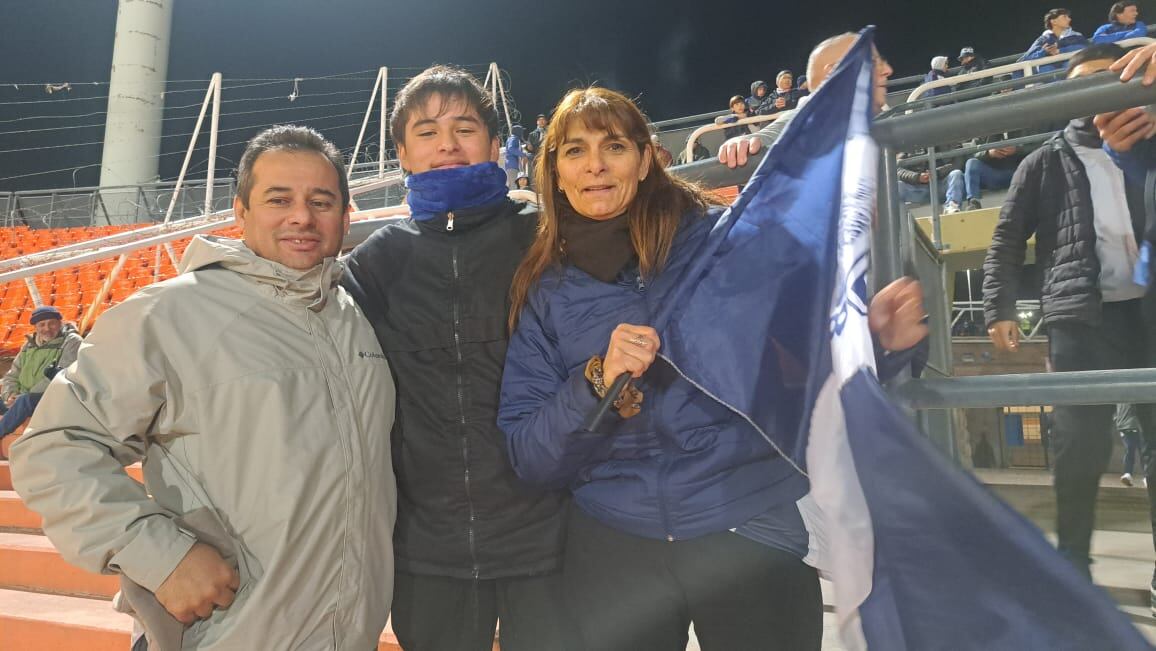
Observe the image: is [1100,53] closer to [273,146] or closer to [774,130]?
[774,130]

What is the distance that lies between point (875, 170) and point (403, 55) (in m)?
30.1

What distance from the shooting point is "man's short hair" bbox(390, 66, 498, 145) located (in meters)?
1.63

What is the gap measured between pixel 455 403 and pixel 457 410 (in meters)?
0.02

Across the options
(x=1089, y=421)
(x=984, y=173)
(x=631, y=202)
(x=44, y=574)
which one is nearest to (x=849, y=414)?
(x=631, y=202)

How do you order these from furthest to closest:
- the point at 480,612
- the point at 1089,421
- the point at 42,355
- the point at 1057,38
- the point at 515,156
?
1. the point at 515,156
2. the point at 1057,38
3. the point at 42,355
4. the point at 1089,421
5. the point at 480,612

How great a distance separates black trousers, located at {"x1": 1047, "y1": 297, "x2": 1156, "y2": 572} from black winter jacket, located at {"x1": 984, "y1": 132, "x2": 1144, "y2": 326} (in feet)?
0.21

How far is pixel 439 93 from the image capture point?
1.62 meters

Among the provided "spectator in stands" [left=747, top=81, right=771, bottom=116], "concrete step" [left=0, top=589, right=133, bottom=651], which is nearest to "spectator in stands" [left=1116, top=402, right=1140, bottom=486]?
"concrete step" [left=0, top=589, right=133, bottom=651]

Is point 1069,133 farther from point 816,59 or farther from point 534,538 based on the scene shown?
point 534,538

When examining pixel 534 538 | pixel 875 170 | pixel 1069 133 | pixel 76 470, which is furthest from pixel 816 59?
pixel 76 470

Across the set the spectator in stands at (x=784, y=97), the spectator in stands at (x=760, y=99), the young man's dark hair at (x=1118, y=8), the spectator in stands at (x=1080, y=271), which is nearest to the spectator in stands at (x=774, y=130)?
the spectator in stands at (x=1080, y=271)

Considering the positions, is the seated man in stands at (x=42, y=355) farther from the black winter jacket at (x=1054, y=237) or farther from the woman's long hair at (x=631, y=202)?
the black winter jacket at (x=1054, y=237)

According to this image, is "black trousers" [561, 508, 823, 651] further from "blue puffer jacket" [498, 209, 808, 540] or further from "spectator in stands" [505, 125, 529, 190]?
"spectator in stands" [505, 125, 529, 190]

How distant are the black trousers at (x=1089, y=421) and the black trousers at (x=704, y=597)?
44.4 inches
